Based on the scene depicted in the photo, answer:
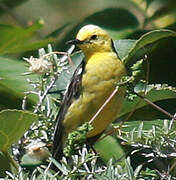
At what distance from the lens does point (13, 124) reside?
164 centimetres

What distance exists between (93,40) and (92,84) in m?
0.24

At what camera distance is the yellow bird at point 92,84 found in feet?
7.43

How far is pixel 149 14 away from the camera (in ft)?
8.75

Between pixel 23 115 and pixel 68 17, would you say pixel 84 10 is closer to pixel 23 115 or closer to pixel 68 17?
pixel 68 17

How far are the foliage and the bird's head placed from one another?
4 centimetres

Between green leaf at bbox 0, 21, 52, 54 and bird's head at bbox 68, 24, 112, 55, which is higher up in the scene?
green leaf at bbox 0, 21, 52, 54

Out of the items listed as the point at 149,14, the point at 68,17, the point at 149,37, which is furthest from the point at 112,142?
the point at 68,17

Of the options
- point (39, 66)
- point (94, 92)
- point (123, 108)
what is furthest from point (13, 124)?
point (94, 92)

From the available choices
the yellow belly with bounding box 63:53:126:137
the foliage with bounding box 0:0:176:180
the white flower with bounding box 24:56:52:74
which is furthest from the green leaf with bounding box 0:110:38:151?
the yellow belly with bounding box 63:53:126:137

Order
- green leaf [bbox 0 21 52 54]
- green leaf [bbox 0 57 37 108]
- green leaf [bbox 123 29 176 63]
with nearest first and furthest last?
green leaf [bbox 123 29 176 63]
green leaf [bbox 0 57 37 108]
green leaf [bbox 0 21 52 54]

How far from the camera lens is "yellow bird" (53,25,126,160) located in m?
2.27

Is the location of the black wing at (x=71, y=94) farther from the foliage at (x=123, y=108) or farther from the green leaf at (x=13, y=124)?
the green leaf at (x=13, y=124)

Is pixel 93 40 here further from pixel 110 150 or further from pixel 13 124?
pixel 13 124

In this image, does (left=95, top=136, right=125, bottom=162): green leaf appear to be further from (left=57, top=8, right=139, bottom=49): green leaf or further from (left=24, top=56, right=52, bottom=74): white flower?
(left=57, top=8, right=139, bottom=49): green leaf
